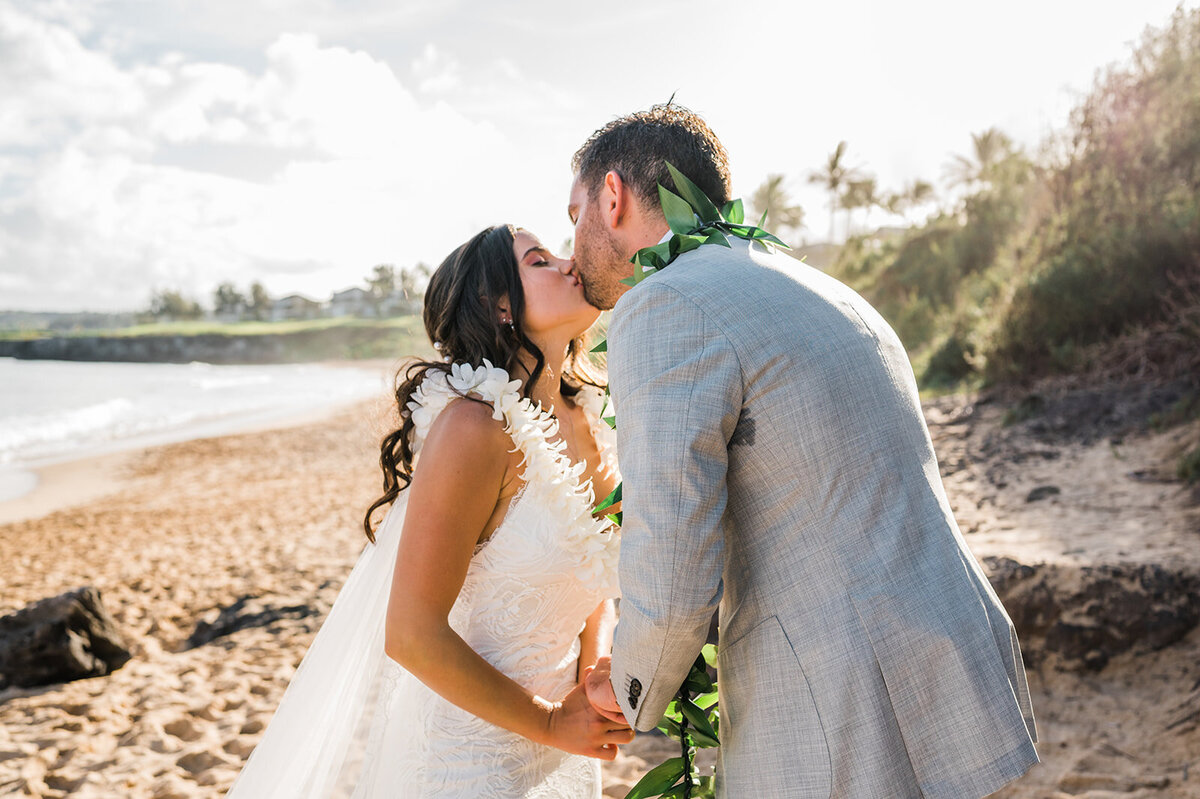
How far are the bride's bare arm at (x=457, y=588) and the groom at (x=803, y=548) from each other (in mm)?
571

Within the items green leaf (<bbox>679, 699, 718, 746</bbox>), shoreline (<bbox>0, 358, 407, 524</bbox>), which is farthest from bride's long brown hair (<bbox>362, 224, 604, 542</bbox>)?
shoreline (<bbox>0, 358, 407, 524</bbox>)

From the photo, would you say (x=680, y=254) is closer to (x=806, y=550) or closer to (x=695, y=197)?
(x=695, y=197)

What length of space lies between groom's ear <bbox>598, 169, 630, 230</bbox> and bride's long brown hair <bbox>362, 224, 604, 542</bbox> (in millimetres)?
574

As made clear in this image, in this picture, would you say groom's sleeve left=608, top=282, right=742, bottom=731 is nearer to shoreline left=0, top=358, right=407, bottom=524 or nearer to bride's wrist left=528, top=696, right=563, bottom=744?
bride's wrist left=528, top=696, right=563, bottom=744

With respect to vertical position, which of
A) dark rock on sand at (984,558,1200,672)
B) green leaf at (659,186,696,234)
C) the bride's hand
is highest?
green leaf at (659,186,696,234)

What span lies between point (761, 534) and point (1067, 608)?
402 centimetres

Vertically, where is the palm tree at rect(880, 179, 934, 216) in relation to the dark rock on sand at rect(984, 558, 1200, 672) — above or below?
above

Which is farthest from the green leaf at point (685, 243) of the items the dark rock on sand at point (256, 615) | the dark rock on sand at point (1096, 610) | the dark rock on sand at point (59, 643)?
the dark rock on sand at point (59, 643)

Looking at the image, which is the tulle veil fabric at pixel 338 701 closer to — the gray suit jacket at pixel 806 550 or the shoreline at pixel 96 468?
the gray suit jacket at pixel 806 550

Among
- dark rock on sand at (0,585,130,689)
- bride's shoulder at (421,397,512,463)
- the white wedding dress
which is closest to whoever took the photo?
bride's shoulder at (421,397,512,463)

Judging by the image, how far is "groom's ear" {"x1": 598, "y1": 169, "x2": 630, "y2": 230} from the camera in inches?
75.9

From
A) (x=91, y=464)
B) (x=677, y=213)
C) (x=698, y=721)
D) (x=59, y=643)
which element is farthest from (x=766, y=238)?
(x=91, y=464)

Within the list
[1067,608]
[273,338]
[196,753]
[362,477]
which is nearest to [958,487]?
[1067,608]

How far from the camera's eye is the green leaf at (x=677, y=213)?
5.80ft
